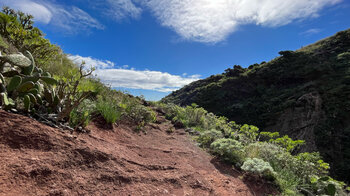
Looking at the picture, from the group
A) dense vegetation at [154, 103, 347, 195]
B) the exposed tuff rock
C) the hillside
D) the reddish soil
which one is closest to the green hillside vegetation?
dense vegetation at [154, 103, 347, 195]

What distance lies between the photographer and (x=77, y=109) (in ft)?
9.94

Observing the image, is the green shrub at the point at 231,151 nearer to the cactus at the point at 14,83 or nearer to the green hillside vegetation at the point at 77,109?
the green hillside vegetation at the point at 77,109

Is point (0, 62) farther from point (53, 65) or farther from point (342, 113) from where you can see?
point (342, 113)

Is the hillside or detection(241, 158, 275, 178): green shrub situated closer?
detection(241, 158, 275, 178): green shrub

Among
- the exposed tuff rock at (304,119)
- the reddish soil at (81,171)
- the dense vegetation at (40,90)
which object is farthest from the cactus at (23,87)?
the exposed tuff rock at (304,119)

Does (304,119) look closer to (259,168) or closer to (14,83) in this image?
(259,168)

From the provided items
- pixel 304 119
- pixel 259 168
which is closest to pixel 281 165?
pixel 259 168

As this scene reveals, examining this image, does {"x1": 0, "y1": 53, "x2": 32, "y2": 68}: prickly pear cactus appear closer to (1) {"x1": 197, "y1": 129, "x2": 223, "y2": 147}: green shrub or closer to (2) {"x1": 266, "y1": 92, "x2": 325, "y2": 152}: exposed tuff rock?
(1) {"x1": 197, "y1": 129, "x2": 223, "y2": 147}: green shrub

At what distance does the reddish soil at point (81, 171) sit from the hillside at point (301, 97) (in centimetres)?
1302

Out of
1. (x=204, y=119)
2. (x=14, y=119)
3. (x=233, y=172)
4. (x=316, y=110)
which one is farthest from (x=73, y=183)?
(x=316, y=110)

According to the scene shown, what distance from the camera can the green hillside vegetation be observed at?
228cm

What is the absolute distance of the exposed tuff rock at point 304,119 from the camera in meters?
17.8

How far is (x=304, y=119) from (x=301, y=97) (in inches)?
140

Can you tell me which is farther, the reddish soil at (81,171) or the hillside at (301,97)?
the hillside at (301,97)
